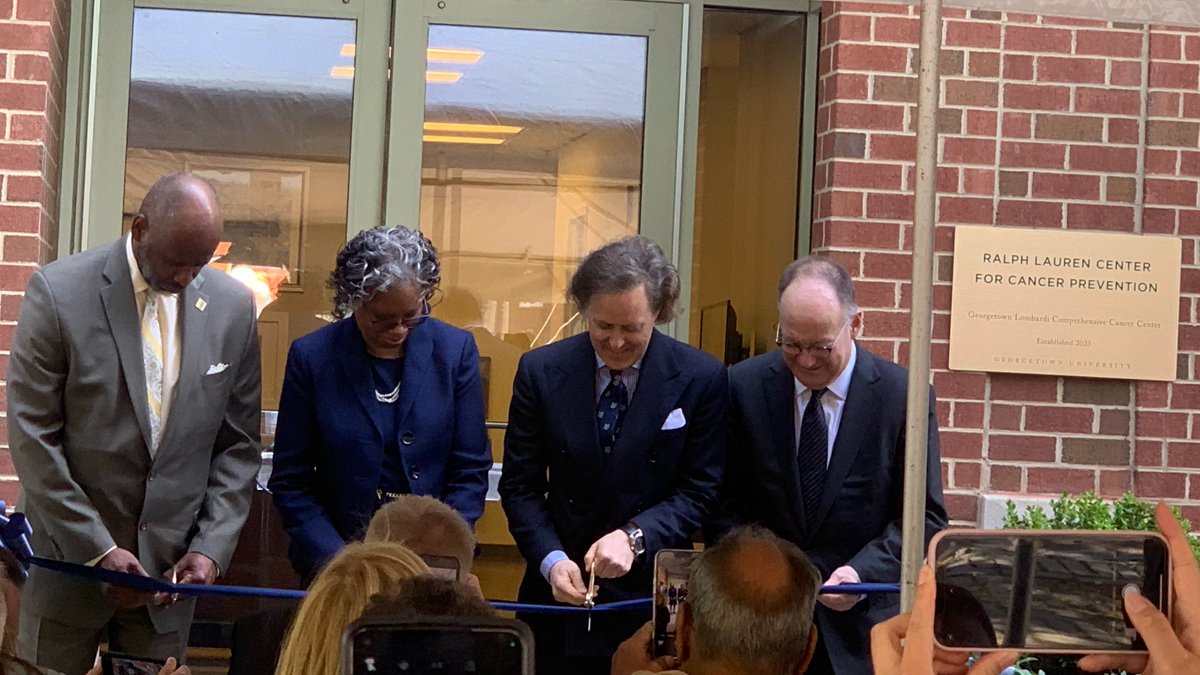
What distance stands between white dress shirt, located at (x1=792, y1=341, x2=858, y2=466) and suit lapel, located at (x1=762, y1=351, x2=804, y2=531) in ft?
0.05

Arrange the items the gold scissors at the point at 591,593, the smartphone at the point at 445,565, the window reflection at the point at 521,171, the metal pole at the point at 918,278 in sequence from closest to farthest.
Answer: the metal pole at the point at 918,278 < the smartphone at the point at 445,565 < the gold scissors at the point at 591,593 < the window reflection at the point at 521,171

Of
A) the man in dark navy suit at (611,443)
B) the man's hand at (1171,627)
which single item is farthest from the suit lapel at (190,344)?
the man's hand at (1171,627)

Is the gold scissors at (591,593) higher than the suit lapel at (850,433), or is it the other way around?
the suit lapel at (850,433)

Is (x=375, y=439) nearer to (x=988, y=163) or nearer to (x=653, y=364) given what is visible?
(x=653, y=364)

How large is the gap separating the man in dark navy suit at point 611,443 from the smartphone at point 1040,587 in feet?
5.53

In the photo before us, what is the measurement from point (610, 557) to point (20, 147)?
2911 millimetres

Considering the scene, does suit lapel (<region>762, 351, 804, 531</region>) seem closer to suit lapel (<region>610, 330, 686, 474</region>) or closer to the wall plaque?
suit lapel (<region>610, 330, 686, 474</region>)

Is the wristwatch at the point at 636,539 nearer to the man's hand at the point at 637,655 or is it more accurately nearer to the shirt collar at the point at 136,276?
A: the man's hand at the point at 637,655

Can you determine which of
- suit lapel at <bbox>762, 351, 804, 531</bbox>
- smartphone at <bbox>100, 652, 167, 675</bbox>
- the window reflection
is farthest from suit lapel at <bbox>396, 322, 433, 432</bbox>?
the window reflection

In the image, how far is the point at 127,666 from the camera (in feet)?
10.00

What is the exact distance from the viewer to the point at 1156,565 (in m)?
2.49

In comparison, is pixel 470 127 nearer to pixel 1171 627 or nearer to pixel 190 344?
pixel 190 344

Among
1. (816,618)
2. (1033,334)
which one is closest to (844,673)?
(816,618)

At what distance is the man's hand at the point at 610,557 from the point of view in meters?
4.06
